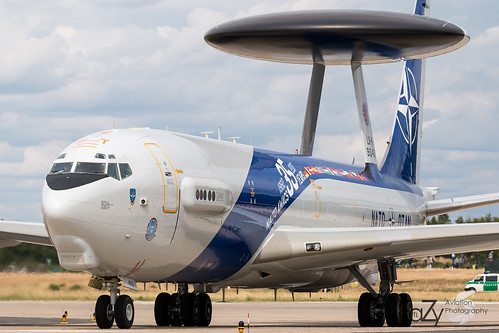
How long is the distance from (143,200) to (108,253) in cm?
136

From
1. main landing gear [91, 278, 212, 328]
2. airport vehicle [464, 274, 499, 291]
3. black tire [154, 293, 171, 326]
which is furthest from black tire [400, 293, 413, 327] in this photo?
airport vehicle [464, 274, 499, 291]

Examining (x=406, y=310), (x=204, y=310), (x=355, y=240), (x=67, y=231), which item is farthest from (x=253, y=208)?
(x=67, y=231)

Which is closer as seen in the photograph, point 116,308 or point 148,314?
point 116,308

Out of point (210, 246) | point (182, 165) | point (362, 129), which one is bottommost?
point (210, 246)

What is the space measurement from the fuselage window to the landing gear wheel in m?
10.3

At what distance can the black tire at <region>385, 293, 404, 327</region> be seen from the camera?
2875cm

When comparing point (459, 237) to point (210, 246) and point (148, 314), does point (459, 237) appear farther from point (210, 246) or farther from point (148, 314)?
point (148, 314)

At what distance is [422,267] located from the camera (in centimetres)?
7669

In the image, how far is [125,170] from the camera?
21.7m

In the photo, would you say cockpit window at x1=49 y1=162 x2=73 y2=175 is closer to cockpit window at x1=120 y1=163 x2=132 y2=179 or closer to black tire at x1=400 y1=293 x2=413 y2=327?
cockpit window at x1=120 y1=163 x2=132 y2=179

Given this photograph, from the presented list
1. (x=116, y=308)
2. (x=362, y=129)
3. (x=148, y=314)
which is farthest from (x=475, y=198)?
(x=116, y=308)

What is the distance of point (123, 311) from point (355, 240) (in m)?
7.44

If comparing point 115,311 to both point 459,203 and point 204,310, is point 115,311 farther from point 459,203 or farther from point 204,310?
point 459,203

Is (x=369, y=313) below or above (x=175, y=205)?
below
